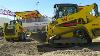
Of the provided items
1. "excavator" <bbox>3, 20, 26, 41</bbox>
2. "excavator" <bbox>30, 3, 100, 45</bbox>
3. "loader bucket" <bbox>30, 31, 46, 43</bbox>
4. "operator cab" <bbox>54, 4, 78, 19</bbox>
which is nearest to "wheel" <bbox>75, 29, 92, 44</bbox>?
"excavator" <bbox>30, 3, 100, 45</bbox>

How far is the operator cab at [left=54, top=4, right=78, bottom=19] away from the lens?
18.8 m

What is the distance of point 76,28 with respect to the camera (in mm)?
17906

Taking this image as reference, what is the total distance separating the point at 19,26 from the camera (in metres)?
28.3

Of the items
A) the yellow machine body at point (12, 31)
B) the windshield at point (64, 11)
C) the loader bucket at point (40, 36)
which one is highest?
the windshield at point (64, 11)

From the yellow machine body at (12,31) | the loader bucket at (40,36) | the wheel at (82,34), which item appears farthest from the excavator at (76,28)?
the yellow machine body at (12,31)

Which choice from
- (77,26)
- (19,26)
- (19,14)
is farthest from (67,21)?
(19,14)

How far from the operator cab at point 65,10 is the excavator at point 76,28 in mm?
644

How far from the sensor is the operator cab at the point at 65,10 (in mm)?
18769

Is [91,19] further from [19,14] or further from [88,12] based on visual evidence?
[19,14]

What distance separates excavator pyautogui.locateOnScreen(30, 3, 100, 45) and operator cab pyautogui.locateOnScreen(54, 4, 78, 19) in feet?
2.11

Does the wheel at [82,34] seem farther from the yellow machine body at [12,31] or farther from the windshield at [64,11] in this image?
the yellow machine body at [12,31]

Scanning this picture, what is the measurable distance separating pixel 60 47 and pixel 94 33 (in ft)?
7.62

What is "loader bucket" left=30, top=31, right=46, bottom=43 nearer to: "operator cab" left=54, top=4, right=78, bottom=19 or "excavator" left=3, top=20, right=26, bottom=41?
"operator cab" left=54, top=4, right=78, bottom=19

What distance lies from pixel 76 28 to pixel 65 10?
1608 millimetres
